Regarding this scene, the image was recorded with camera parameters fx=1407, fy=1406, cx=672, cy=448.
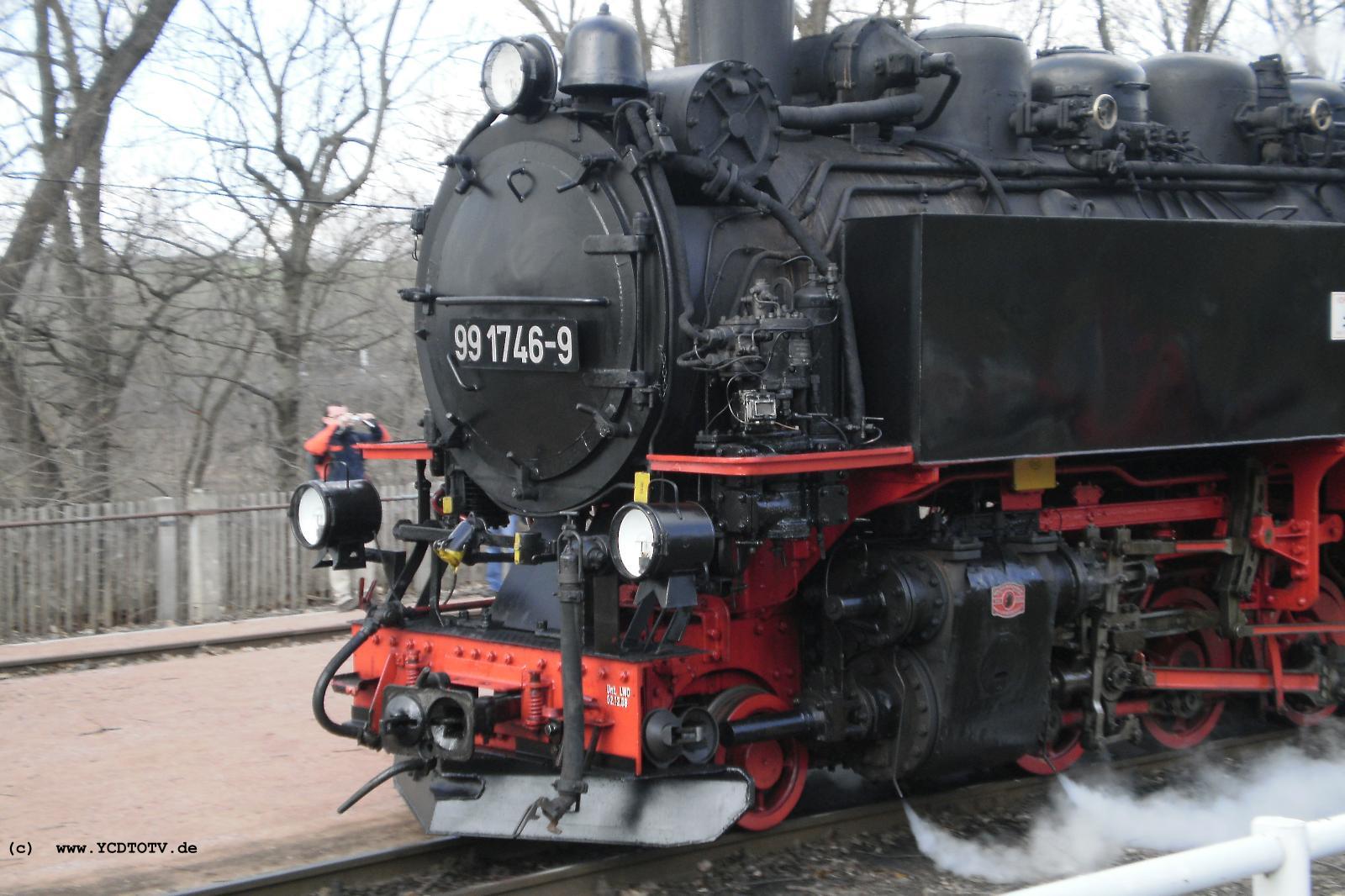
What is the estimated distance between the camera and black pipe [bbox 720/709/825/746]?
462 centimetres

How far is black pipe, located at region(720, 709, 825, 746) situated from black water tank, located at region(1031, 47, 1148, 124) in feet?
9.77

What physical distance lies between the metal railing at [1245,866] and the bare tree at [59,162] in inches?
402

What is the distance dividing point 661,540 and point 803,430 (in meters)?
0.69

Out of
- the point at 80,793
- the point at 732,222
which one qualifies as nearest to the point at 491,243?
the point at 732,222

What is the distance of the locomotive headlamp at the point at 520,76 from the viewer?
5.01 meters

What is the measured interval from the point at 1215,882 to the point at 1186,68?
5.11 m

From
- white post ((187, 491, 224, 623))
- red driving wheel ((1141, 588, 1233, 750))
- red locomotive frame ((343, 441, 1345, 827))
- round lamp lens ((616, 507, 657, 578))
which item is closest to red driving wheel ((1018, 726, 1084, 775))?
red locomotive frame ((343, 441, 1345, 827))

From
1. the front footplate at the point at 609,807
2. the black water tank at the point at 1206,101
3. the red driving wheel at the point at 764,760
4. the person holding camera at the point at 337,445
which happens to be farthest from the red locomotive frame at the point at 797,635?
the person holding camera at the point at 337,445

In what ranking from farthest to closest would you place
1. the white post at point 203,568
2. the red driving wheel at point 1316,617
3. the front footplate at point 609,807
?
1. the white post at point 203,568
2. the red driving wheel at point 1316,617
3. the front footplate at point 609,807

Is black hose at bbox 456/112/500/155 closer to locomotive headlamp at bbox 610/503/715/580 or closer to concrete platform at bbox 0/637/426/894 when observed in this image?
locomotive headlamp at bbox 610/503/715/580

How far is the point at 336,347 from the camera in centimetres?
1286

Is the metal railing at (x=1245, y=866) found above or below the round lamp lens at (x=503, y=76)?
below

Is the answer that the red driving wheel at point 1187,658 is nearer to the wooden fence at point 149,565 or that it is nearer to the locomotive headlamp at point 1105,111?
the locomotive headlamp at point 1105,111

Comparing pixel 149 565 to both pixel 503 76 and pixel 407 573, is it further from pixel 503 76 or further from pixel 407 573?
pixel 503 76
